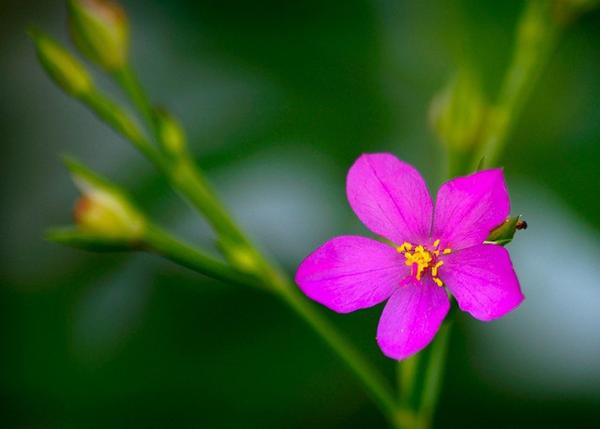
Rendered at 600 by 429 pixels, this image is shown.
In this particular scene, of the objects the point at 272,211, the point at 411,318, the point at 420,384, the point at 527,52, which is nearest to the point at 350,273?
the point at 411,318

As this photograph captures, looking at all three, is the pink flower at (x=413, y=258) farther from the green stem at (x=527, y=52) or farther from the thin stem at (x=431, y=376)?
the green stem at (x=527, y=52)

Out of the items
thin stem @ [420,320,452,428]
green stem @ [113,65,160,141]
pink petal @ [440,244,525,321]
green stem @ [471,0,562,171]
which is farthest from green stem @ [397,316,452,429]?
green stem @ [113,65,160,141]

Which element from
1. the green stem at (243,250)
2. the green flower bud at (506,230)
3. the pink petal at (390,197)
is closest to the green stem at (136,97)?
the green stem at (243,250)

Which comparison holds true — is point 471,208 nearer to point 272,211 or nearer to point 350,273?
point 350,273

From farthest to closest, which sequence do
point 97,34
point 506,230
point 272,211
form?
1. point 272,211
2. point 97,34
3. point 506,230

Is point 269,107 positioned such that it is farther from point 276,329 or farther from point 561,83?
point 561,83

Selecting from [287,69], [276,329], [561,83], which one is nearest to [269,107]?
[287,69]
